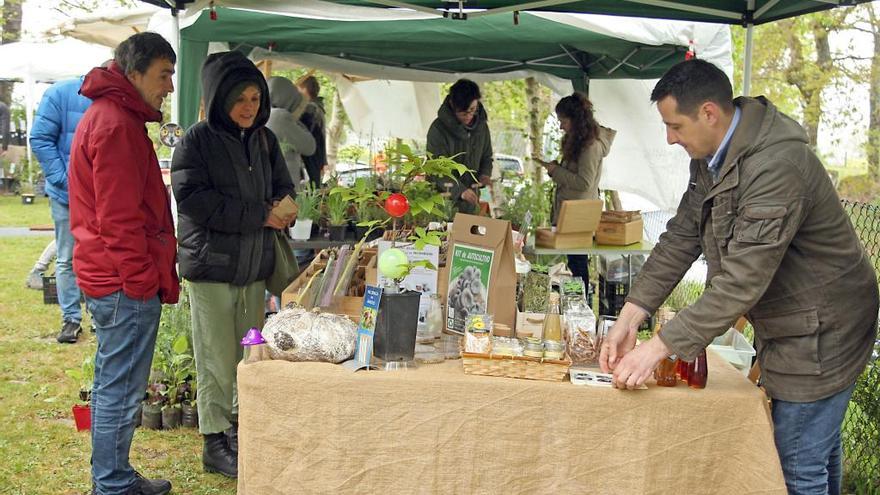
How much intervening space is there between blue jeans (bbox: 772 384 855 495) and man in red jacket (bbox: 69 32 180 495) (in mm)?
2040

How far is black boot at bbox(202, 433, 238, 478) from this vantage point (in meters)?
3.61

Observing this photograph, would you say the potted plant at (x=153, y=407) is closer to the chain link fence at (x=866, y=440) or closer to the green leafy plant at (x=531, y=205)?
the green leafy plant at (x=531, y=205)

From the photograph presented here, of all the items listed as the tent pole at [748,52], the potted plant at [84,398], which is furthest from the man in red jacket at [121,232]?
the tent pole at [748,52]

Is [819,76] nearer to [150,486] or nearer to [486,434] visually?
[150,486]

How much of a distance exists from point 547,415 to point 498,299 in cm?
57

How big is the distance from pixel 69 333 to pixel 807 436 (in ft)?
16.5

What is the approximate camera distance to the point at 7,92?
A: 19812 mm

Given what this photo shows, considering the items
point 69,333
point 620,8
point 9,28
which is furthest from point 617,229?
point 9,28

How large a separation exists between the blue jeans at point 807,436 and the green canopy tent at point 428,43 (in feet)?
11.1

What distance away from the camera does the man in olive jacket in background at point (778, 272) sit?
2049 mm

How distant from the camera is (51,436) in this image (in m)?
4.11

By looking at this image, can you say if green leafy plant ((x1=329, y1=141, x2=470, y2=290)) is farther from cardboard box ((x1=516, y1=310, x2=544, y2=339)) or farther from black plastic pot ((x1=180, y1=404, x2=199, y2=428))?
black plastic pot ((x1=180, y1=404, x2=199, y2=428))

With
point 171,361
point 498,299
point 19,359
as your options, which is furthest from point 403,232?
point 19,359

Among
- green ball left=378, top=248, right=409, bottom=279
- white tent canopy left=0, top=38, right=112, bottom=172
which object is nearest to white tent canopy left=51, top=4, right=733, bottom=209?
green ball left=378, top=248, right=409, bottom=279
